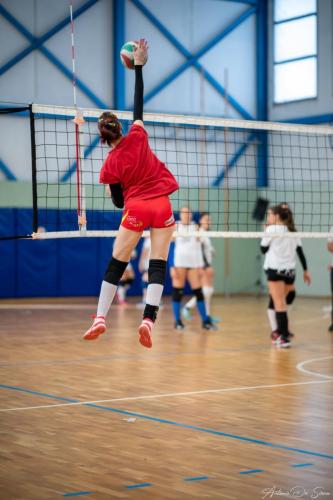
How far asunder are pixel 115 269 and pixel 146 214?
1.70ft

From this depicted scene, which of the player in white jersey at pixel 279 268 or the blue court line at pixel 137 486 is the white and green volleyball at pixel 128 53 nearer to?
the blue court line at pixel 137 486

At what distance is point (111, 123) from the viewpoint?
20.2ft

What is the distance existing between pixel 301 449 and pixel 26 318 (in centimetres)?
1140

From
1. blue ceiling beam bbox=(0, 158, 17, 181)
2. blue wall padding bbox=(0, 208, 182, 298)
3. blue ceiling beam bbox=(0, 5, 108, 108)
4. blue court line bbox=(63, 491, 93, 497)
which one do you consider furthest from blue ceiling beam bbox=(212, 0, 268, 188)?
blue court line bbox=(63, 491, 93, 497)

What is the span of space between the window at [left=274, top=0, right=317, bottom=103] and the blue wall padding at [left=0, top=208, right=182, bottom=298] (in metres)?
6.10

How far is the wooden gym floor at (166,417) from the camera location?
4.98 meters

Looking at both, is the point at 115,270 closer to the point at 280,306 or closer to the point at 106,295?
the point at 106,295

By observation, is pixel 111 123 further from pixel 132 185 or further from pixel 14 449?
pixel 14 449

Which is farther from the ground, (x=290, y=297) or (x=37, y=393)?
(x=290, y=297)

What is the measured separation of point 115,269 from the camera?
21.3 feet

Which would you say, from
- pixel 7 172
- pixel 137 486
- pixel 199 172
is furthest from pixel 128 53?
pixel 199 172

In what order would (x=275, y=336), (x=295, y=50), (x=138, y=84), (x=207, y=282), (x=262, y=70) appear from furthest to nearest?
(x=262, y=70)
(x=295, y=50)
(x=207, y=282)
(x=275, y=336)
(x=138, y=84)

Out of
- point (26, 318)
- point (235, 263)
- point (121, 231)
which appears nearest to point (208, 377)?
point (121, 231)

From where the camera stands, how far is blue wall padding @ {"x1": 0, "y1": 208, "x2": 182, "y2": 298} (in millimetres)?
21391
